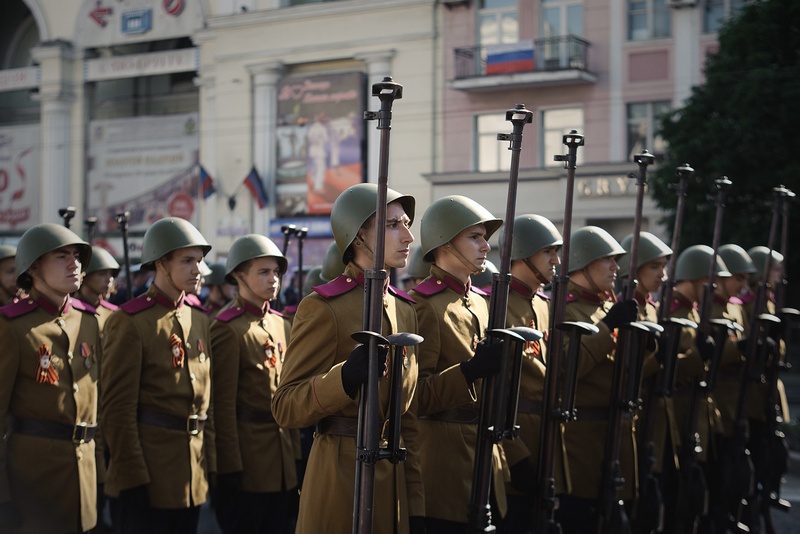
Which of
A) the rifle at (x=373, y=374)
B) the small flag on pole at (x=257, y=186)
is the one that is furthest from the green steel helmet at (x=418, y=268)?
the small flag on pole at (x=257, y=186)

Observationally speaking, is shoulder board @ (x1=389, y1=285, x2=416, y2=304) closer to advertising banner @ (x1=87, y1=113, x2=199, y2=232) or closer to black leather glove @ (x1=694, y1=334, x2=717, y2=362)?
black leather glove @ (x1=694, y1=334, x2=717, y2=362)

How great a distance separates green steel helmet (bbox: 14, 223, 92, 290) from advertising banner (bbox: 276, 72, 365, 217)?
20.4 m

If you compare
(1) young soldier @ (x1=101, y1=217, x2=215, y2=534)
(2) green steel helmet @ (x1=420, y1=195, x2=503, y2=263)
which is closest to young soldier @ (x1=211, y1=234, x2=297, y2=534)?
(1) young soldier @ (x1=101, y1=217, x2=215, y2=534)

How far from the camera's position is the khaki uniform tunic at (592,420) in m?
6.05

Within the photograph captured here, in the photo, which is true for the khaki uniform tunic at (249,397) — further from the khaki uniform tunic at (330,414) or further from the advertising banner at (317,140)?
the advertising banner at (317,140)

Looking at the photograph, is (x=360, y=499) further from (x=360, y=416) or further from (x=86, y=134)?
(x=86, y=134)

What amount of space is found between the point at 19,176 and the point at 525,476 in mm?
29482

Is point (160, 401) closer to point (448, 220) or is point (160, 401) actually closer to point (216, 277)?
point (448, 220)

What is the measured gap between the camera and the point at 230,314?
6207 millimetres

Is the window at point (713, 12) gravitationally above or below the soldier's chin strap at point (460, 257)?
above

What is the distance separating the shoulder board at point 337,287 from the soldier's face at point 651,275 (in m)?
3.53

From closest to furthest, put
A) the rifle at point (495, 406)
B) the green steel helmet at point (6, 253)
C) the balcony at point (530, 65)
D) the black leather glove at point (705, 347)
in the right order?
the rifle at point (495, 406) < the green steel helmet at point (6, 253) < the black leather glove at point (705, 347) < the balcony at point (530, 65)

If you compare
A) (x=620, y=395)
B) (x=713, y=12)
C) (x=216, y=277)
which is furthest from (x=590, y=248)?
(x=713, y=12)

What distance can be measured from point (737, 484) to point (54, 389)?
485 centimetres
